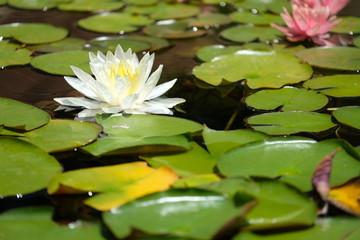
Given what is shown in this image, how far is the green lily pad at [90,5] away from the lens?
2.90m

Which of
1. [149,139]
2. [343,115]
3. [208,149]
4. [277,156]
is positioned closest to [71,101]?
[149,139]

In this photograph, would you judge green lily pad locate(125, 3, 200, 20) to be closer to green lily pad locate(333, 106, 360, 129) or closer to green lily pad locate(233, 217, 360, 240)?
green lily pad locate(333, 106, 360, 129)

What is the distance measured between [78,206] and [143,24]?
165 cm

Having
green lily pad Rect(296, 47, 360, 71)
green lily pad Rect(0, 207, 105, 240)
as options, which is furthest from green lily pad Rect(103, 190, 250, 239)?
green lily pad Rect(296, 47, 360, 71)

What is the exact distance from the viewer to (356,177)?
1.24 m

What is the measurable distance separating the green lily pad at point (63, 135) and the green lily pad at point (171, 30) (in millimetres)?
1043

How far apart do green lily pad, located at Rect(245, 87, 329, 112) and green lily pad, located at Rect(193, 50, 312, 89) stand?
0.20 feet

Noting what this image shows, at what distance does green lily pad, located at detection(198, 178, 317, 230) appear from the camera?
1.03 metres

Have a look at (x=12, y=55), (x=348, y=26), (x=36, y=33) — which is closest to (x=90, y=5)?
(x=36, y=33)

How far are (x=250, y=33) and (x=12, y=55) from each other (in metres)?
1.09

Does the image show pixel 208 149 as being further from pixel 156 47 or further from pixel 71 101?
pixel 156 47

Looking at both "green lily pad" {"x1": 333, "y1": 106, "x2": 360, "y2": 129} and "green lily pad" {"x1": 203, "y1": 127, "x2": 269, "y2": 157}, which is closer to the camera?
"green lily pad" {"x1": 203, "y1": 127, "x2": 269, "y2": 157}

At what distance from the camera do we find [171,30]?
255 cm

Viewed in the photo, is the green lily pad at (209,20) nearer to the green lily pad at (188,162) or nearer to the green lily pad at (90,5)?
the green lily pad at (90,5)
